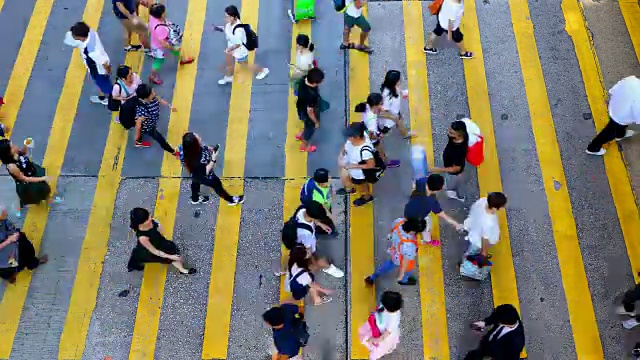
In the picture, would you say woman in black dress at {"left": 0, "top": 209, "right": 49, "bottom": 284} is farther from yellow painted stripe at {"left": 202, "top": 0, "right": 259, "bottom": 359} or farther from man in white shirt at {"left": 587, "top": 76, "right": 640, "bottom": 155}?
man in white shirt at {"left": 587, "top": 76, "right": 640, "bottom": 155}

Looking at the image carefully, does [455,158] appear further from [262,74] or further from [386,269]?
[262,74]

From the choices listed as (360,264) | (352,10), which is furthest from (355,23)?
(360,264)

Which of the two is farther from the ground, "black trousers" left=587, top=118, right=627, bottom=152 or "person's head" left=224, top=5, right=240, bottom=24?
"person's head" left=224, top=5, right=240, bottom=24

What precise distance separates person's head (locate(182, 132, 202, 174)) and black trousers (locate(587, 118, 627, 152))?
5410 mm

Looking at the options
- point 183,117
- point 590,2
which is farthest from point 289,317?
point 590,2

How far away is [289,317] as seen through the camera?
19.4ft

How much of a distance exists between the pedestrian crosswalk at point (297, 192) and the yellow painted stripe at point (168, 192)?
0.02 m

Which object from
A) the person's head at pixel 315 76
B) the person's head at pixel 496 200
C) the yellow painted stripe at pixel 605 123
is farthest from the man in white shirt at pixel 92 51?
the yellow painted stripe at pixel 605 123

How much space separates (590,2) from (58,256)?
31.6 ft

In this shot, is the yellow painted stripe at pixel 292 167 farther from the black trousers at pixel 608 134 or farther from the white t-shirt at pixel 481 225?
the black trousers at pixel 608 134

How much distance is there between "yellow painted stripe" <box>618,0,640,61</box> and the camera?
10047mm

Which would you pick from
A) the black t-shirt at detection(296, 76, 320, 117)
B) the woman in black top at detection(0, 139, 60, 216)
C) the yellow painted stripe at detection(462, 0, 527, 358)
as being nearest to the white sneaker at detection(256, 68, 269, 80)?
the black t-shirt at detection(296, 76, 320, 117)

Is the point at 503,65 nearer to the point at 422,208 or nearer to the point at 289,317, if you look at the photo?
the point at 422,208

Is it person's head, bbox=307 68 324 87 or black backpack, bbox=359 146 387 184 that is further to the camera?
person's head, bbox=307 68 324 87
